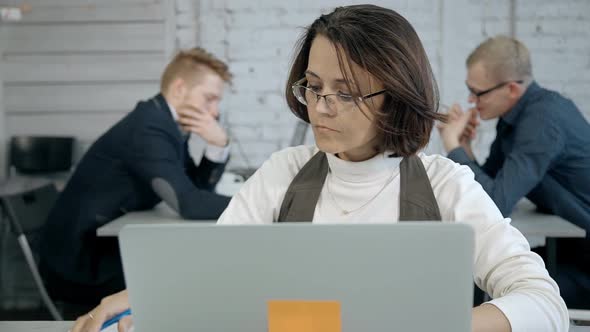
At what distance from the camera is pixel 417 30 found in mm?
3848

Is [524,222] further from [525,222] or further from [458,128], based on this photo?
[458,128]

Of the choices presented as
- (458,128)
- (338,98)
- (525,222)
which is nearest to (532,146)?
(525,222)

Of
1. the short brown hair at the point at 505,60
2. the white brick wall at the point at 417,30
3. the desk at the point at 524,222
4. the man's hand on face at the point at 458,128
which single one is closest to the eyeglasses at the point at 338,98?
the desk at the point at 524,222

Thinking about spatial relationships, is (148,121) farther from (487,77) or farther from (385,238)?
(385,238)

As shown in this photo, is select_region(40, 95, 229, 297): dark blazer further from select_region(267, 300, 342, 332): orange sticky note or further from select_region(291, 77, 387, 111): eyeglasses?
select_region(267, 300, 342, 332): orange sticky note

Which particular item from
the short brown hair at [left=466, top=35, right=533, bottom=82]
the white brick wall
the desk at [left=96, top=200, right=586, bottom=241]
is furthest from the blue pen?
the white brick wall

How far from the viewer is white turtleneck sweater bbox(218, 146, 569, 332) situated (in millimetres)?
1000

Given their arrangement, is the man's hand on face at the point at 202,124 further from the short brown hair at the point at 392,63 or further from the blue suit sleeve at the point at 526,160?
the short brown hair at the point at 392,63

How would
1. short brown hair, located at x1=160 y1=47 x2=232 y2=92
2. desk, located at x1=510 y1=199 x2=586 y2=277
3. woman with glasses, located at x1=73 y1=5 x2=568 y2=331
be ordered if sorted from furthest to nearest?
short brown hair, located at x1=160 y1=47 x2=232 y2=92 < desk, located at x1=510 y1=199 x2=586 y2=277 < woman with glasses, located at x1=73 y1=5 x2=568 y2=331

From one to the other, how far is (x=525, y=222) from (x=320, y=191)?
1.19 m

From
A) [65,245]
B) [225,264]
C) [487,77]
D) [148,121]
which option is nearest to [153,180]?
[148,121]

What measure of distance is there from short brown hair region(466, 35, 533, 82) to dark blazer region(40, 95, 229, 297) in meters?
1.04

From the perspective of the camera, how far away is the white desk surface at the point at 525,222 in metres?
2.13

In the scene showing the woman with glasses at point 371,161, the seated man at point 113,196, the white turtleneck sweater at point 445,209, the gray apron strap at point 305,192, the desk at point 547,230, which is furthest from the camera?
the seated man at point 113,196
